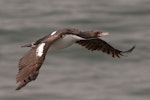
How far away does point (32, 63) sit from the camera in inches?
307

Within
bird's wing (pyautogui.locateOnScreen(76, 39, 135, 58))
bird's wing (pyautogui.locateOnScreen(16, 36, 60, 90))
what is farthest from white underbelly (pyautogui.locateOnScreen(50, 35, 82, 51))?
bird's wing (pyautogui.locateOnScreen(76, 39, 135, 58))

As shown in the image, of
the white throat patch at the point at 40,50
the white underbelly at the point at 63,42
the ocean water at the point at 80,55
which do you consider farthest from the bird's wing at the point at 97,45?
the ocean water at the point at 80,55

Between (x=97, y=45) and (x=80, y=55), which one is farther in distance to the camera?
(x=80, y=55)

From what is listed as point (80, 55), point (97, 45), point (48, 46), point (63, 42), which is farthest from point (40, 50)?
point (80, 55)

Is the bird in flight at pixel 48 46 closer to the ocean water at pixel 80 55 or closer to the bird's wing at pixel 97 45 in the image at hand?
the bird's wing at pixel 97 45

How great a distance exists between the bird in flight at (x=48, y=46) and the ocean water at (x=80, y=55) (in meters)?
2.99

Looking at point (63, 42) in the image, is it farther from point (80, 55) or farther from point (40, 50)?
point (80, 55)

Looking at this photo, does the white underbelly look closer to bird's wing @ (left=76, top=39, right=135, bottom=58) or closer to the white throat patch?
the white throat patch

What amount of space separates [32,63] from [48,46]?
451 millimetres

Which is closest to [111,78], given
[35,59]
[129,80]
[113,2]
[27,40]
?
[129,80]

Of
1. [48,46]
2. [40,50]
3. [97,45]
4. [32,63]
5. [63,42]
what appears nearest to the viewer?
[32,63]

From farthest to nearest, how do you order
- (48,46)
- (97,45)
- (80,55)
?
(80,55) < (97,45) < (48,46)

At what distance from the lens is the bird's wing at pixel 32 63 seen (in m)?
7.45

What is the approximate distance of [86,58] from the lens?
13.8m
